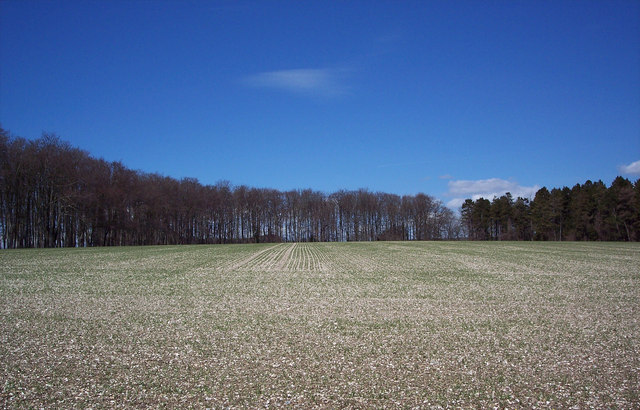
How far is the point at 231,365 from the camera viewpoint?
8.38m

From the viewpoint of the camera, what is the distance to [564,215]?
9825 centimetres

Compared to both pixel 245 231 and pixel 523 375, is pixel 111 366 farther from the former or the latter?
pixel 245 231

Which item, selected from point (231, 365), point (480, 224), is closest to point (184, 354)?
point (231, 365)

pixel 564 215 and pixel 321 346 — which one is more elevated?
pixel 564 215

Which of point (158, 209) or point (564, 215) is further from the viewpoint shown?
point (564, 215)

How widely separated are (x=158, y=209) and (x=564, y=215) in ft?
310

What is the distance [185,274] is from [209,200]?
3300 inches

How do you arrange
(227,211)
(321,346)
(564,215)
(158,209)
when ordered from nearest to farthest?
(321,346) → (158,209) → (564,215) → (227,211)

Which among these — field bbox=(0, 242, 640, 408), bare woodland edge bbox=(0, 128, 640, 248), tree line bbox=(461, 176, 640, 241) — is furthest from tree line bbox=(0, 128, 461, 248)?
field bbox=(0, 242, 640, 408)

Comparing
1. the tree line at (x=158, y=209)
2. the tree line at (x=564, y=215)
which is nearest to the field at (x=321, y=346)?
the tree line at (x=158, y=209)

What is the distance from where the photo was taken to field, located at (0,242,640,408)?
6.94 meters

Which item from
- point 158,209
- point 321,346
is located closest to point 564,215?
point 158,209

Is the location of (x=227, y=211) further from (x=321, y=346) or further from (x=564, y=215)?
(x=321, y=346)

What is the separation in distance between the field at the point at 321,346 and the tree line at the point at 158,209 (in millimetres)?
54787
